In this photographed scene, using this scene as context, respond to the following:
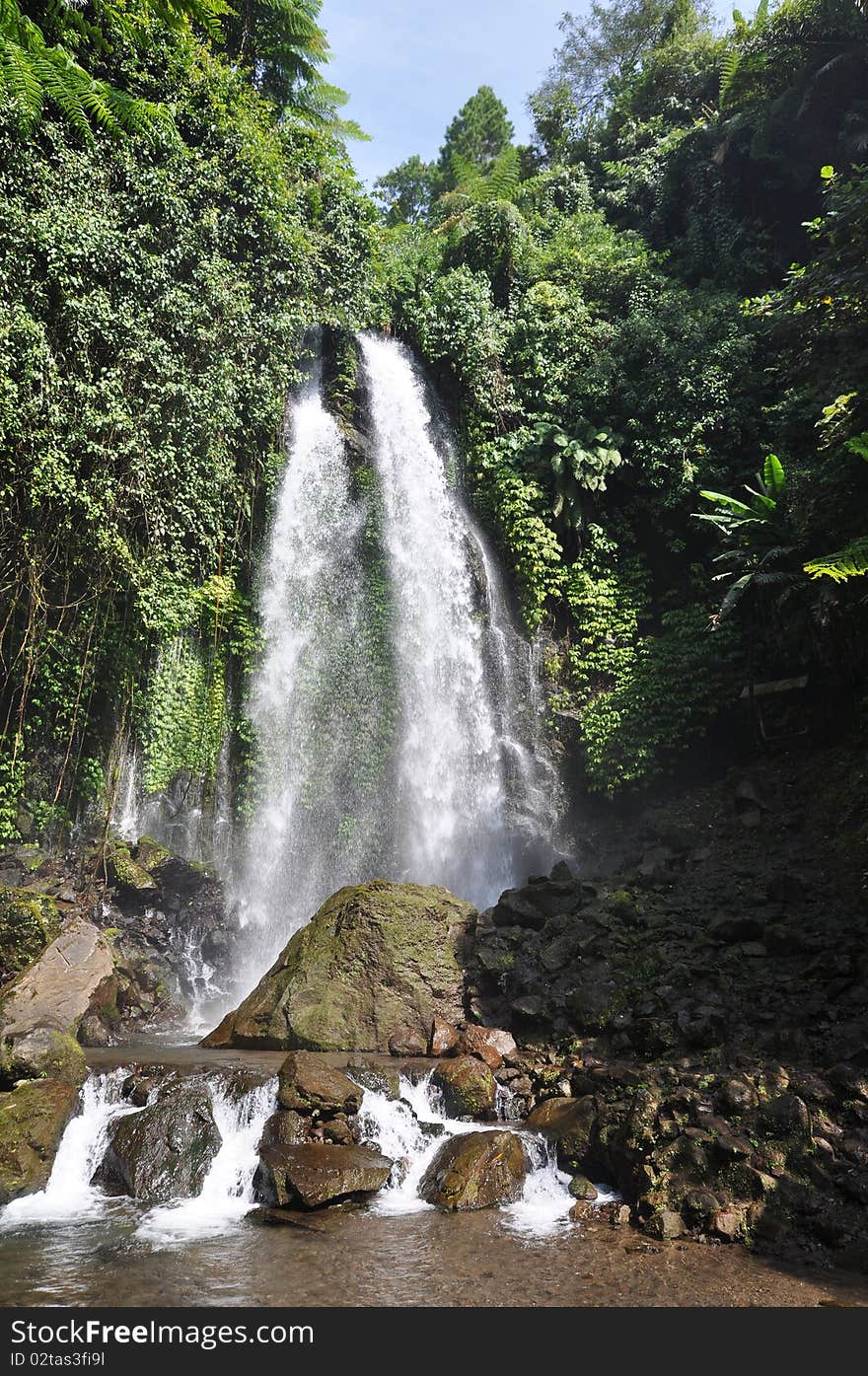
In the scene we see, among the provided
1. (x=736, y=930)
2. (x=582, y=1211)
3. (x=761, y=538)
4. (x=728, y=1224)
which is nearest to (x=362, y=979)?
(x=582, y=1211)

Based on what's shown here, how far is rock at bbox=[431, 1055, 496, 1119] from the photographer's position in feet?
22.6

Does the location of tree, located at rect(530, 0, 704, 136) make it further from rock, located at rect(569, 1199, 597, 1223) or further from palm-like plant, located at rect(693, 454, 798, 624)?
Answer: rock, located at rect(569, 1199, 597, 1223)

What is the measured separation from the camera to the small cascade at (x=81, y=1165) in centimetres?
567

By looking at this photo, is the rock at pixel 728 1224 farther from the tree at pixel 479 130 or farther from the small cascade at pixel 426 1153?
the tree at pixel 479 130

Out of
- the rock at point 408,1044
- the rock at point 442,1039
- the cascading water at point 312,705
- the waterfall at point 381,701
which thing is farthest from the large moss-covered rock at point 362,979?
the cascading water at point 312,705

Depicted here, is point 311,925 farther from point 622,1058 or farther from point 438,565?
point 438,565

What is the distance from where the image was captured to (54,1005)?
8.52 m

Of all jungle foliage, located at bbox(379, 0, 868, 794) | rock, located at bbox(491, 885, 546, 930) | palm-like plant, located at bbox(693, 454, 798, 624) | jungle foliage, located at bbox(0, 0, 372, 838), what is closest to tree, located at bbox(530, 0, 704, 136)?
jungle foliage, located at bbox(379, 0, 868, 794)

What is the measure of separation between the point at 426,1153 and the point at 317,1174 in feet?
3.32

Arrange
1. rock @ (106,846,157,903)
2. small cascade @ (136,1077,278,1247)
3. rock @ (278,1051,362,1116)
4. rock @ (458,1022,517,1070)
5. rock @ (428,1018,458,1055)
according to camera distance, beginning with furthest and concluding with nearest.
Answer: rock @ (106,846,157,903) → rock @ (428,1018,458,1055) → rock @ (458,1022,517,1070) → rock @ (278,1051,362,1116) → small cascade @ (136,1077,278,1247)

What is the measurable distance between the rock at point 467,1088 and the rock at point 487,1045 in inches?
12.9

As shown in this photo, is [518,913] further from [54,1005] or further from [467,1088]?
[54,1005]

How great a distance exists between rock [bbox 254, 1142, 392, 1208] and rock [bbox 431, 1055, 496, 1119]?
0.94 meters

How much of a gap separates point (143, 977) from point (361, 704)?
17.3ft
